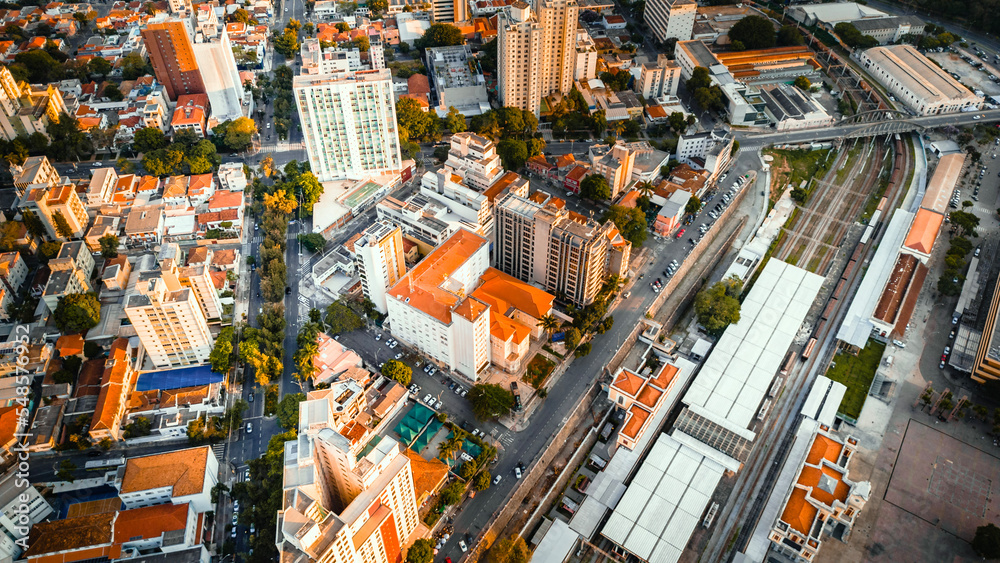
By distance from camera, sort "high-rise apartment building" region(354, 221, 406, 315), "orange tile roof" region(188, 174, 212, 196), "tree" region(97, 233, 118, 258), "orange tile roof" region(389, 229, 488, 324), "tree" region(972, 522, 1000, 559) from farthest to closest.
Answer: "orange tile roof" region(188, 174, 212, 196)
"tree" region(97, 233, 118, 258)
"high-rise apartment building" region(354, 221, 406, 315)
"orange tile roof" region(389, 229, 488, 324)
"tree" region(972, 522, 1000, 559)

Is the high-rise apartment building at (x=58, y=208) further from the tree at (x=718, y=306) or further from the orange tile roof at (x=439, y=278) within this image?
the tree at (x=718, y=306)

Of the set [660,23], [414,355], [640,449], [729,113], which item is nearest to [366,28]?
[660,23]

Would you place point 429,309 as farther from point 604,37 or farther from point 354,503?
point 604,37

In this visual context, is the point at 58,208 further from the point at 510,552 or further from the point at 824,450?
the point at 824,450

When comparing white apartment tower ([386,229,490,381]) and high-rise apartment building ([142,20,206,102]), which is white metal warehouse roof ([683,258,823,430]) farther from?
high-rise apartment building ([142,20,206,102])

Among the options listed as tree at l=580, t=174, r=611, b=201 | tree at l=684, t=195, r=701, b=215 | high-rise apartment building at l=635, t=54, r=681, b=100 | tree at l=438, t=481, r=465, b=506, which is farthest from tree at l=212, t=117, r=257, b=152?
tree at l=684, t=195, r=701, b=215

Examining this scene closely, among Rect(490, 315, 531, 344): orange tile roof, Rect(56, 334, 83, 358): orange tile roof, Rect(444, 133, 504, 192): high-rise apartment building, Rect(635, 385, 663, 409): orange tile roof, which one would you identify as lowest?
Rect(635, 385, 663, 409): orange tile roof

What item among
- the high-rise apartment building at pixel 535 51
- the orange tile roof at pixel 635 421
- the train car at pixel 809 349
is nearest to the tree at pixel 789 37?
the high-rise apartment building at pixel 535 51
